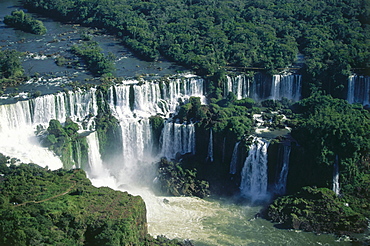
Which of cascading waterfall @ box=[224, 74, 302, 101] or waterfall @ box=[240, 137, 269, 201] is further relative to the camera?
cascading waterfall @ box=[224, 74, 302, 101]

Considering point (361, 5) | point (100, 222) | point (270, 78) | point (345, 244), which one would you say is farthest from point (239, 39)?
point (100, 222)

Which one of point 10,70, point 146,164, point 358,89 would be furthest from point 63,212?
point 358,89

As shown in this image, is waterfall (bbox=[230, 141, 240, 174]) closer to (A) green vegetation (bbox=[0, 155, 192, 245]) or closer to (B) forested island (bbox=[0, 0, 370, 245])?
(B) forested island (bbox=[0, 0, 370, 245])

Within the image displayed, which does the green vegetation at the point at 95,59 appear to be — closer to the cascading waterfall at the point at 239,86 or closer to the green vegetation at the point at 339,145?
the cascading waterfall at the point at 239,86

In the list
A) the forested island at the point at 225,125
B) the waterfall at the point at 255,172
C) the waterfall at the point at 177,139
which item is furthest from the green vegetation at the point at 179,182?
the waterfall at the point at 255,172

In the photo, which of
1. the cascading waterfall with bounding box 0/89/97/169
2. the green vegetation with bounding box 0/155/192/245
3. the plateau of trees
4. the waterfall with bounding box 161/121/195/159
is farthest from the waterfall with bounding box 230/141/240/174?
the cascading waterfall with bounding box 0/89/97/169

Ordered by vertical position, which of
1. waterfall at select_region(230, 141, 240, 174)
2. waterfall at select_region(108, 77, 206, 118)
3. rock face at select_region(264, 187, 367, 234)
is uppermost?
waterfall at select_region(108, 77, 206, 118)

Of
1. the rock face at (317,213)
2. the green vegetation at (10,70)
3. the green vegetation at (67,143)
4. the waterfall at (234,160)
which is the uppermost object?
the green vegetation at (10,70)

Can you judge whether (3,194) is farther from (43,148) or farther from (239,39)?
(239,39)
